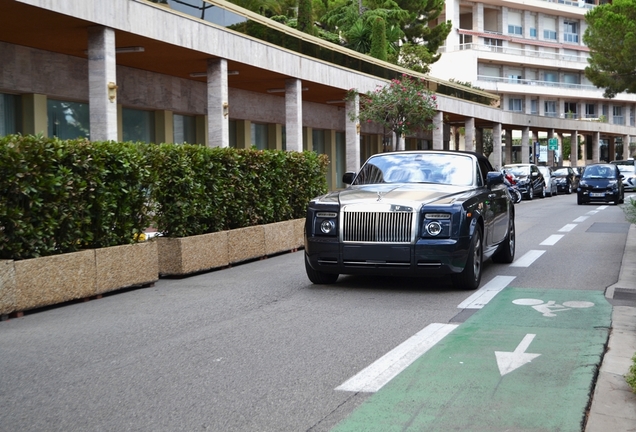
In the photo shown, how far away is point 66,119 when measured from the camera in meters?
25.2

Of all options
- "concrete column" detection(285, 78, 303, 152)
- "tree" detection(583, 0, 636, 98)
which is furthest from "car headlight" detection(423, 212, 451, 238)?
"tree" detection(583, 0, 636, 98)

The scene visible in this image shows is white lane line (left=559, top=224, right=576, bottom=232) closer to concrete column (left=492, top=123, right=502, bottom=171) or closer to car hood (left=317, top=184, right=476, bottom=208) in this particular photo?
car hood (left=317, top=184, right=476, bottom=208)

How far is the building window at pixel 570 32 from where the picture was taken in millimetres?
91250

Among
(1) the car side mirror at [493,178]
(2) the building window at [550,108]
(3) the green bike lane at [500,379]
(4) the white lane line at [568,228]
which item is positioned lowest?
(4) the white lane line at [568,228]

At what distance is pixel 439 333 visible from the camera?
7.46 metres

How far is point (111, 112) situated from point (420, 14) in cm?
5402

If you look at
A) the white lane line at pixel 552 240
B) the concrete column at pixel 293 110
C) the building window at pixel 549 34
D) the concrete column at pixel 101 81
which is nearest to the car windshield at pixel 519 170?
the concrete column at pixel 293 110

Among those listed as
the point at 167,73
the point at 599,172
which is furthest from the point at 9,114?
the point at 599,172

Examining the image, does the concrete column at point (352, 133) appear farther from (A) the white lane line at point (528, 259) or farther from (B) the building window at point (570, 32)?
(B) the building window at point (570, 32)

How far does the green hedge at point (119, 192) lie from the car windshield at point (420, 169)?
8.42 ft

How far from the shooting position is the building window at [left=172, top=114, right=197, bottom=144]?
30.7 metres

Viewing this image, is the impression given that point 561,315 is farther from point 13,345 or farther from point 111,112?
point 111,112

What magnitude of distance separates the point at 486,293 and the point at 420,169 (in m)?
2.32

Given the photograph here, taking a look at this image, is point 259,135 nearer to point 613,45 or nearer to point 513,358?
point 613,45
